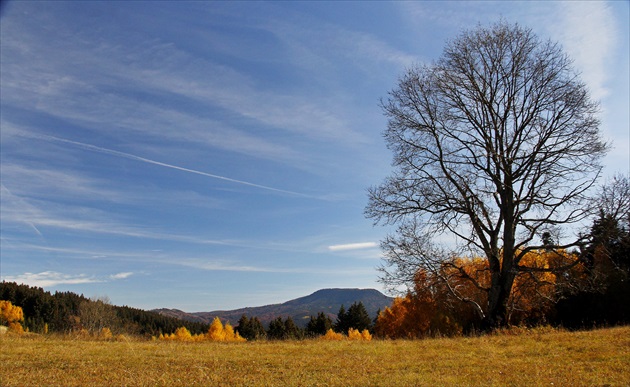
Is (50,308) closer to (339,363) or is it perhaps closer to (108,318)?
(108,318)

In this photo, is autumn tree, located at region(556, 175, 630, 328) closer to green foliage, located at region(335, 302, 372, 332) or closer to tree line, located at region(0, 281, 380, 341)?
tree line, located at region(0, 281, 380, 341)

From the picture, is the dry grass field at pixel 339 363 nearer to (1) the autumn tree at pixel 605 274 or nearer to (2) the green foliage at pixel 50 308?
(1) the autumn tree at pixel 605 274

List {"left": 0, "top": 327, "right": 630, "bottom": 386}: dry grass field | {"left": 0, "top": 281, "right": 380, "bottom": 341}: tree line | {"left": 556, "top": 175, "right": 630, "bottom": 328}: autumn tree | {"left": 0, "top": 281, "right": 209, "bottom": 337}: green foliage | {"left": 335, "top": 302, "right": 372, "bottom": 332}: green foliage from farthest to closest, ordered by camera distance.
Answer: {"left": 0, "top": 281, "right": 209, "bottom": 337}: green foliage < {"left": 335, "top": 302, "right": 372, "bottom": 332}: green foliage < {"left": 0, "top": 281, "right": 380, "bottom": 341}: tree line < {"left": 556, "top": 175, "right": 630, "bottom": 328}: autumn tree < {"left": 0, "top": 327, "right": 630, "bottom": 386}: dry grass field

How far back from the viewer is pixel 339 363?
9453mm

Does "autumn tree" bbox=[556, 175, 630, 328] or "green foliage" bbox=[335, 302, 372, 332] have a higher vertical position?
"autumn tree" bbox=[556, 175, 630, 328]

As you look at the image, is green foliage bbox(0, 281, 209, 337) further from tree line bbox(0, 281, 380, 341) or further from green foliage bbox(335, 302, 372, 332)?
green foliage bbox(335, 302, 372, 332)

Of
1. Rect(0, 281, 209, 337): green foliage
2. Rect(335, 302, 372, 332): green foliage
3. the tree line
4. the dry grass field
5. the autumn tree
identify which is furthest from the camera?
Rect(0, 281, 209, 337): green foliage

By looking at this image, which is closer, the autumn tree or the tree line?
the autumn tree

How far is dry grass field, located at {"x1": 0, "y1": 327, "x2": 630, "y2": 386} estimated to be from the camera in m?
7.44

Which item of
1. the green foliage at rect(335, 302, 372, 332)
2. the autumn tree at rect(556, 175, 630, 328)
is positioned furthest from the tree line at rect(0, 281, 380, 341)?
the autumn tree at rect(556, 175, 630, 328)

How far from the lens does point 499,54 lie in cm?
1595

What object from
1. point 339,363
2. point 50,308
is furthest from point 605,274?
point 50,308

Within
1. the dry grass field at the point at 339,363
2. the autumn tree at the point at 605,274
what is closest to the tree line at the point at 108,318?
the autumn tree at the point at 605,274

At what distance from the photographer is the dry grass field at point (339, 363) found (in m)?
7.44
